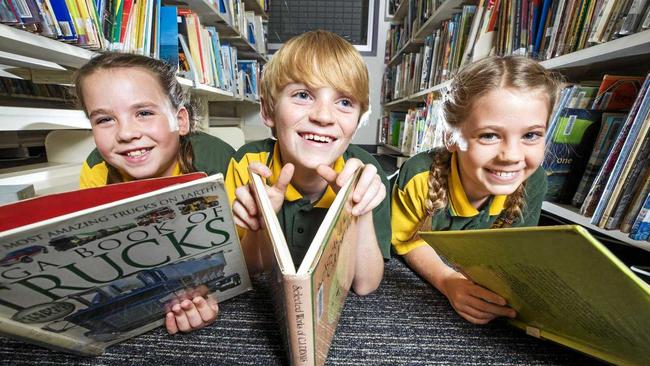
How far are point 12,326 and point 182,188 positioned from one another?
259 millimetres

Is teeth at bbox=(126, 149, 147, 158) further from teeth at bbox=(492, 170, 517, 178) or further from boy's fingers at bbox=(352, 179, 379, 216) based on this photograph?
teeth at bbox=(492, 170, 517, 178)

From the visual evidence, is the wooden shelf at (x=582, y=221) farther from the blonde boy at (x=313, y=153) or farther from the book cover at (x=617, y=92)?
the blonde boy at (x=313, y=153)

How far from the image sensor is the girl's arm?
47 cm

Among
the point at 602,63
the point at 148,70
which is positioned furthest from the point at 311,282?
the point at 602,63

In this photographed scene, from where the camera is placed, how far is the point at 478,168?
0.70 meters

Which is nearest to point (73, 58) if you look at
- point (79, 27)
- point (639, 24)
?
point (79, 27)

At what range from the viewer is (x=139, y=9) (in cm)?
111

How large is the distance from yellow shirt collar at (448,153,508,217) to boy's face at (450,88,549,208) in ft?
0.17

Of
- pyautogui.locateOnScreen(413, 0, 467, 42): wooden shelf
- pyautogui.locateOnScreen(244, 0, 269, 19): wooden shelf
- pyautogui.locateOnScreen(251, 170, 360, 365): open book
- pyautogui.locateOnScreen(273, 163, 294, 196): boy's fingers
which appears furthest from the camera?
pyautogui.locateOnScreen(244, 0, 269, 19): wooden shelf

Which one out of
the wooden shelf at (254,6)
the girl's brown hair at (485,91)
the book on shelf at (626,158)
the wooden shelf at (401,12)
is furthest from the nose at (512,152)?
the wooden shelf at (254,6)

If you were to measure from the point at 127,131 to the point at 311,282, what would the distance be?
570mm

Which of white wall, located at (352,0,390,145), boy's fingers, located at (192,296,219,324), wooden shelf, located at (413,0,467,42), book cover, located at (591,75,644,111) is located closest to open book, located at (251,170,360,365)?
boy's fingers, located at (192,296,219,324)

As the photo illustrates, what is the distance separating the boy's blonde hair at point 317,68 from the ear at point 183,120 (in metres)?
0.24

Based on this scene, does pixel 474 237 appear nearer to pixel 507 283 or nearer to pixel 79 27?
pixel 507 283
